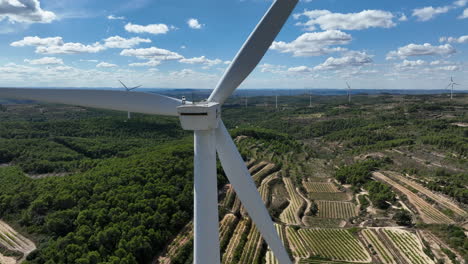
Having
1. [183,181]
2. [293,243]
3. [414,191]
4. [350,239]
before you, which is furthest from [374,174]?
[183,181]

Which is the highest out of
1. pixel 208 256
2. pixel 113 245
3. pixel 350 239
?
pixel 208 256

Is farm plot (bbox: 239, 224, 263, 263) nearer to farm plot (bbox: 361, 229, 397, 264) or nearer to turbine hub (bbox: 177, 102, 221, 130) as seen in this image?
farm plot (bbox: 361, 229, 397, 264)

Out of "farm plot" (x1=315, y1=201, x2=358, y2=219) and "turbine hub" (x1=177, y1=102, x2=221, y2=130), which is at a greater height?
"turbine hub" (x1=177, y1=102, x2=221, y2=130)

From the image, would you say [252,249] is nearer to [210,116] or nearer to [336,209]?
[336,209]

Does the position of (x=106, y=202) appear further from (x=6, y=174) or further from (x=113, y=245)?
(x=6, y=174)

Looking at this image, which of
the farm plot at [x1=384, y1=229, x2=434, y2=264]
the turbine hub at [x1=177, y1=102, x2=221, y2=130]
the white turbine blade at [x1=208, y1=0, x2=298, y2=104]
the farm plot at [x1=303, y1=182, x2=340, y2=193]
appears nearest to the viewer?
the turbine hub at [x1=177, y1=102, x2=221, y2=130]

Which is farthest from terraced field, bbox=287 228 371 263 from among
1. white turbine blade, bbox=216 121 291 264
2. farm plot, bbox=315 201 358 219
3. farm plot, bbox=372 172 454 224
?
white turbine blade, bbox=216 121 291 264
